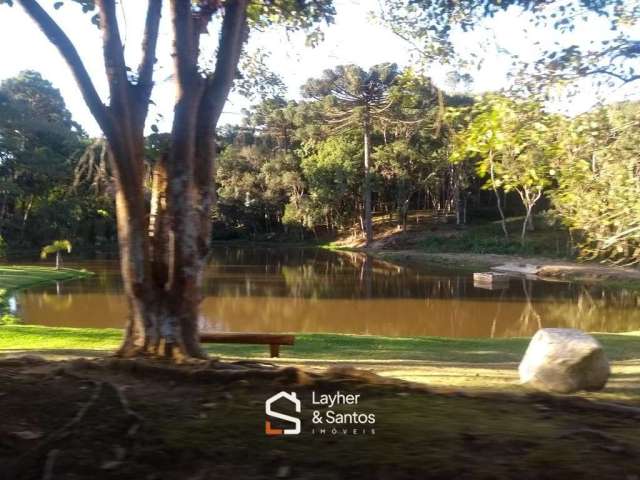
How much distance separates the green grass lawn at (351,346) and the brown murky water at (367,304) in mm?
3983

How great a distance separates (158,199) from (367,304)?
1847 centimetres

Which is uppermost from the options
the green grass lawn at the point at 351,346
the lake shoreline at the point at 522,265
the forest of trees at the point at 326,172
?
the forest of trees at the point at 326,172

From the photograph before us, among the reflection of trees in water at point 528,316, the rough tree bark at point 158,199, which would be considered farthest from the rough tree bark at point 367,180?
the rough tree bark at point 158,199

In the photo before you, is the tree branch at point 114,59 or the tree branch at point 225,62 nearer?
the tree branch at point 114,59

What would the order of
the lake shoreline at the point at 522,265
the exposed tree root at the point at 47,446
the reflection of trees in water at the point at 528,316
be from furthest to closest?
1. the lake shoreline at the point at 522,265
2. the reflection of trees in water at the point at 528,316
3. the exposed tree root at the point at 47,446

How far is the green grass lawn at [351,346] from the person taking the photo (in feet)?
38.5

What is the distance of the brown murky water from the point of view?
64.5 ft

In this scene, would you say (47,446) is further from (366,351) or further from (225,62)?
(366,351)

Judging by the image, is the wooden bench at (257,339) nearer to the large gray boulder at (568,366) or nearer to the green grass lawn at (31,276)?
the large gray boulder at (568,366)

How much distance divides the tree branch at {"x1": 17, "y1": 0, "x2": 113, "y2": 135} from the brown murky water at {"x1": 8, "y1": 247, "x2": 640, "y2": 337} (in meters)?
13.1

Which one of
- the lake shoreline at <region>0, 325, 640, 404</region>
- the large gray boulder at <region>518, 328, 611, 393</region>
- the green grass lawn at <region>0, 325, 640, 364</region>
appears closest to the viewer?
the large gray boulder at <region>518, 328, 611, 393</region>

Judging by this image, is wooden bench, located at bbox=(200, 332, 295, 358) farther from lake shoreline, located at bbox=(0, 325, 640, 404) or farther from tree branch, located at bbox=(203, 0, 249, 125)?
tree branch, located at bbox=(203, 0, 249, 125)

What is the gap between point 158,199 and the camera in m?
5.97

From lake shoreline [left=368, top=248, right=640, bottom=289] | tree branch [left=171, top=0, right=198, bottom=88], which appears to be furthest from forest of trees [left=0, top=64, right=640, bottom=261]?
tree branch [left=171, top=0, right=198, bottom=88]
